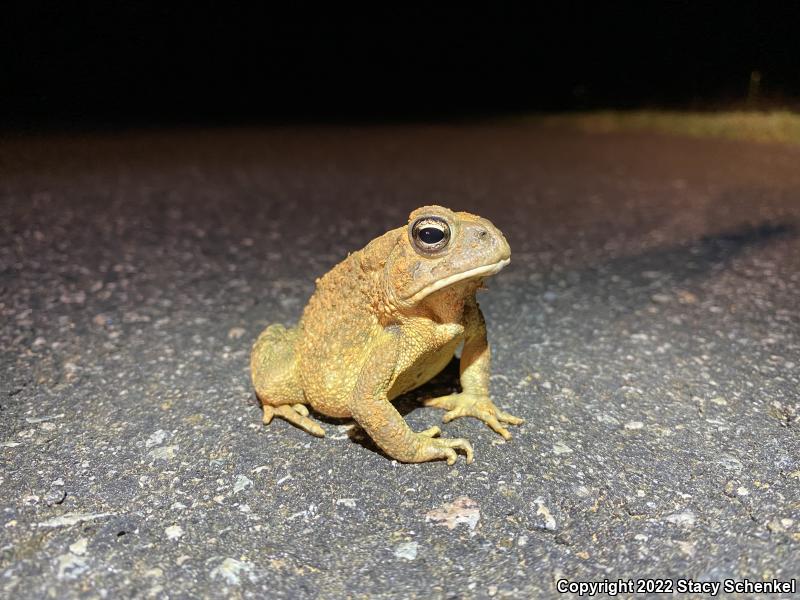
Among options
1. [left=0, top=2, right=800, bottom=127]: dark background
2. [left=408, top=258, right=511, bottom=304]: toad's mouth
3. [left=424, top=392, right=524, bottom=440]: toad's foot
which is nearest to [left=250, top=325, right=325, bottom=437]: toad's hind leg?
[left=424, top=392, right=524, bottom=440]: toad's foot

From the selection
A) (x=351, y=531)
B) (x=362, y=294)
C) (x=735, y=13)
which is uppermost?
(x=735, y=13)

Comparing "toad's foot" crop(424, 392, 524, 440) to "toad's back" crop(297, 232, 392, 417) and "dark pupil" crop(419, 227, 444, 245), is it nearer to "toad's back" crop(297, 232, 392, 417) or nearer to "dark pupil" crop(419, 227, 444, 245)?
"toad's back" crop(297, 232, 392, 417)

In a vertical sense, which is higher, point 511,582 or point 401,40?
point 401,40

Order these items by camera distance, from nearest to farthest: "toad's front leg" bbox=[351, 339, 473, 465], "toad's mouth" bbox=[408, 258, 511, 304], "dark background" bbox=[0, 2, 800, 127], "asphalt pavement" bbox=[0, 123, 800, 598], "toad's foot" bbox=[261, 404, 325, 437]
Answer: "asphalt pavement" bbox=[0, 123, 800, 598]
"toad's mouth" bbox=[408, 258, 511, 304]
"toad's front leg" bbox=[351, 339, 473, 465]
"toad's foot" bbox=[261, 404, 325, 437]
"dark background" bbox=[0, 2, 800, 127]

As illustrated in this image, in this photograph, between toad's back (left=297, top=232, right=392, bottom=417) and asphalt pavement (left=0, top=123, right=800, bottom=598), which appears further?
toad's back (left=297, top=232, right=392, bottom=417)

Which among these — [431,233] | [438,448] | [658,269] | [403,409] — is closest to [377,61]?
[658,269]

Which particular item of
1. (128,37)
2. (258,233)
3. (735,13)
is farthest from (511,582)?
(128,37)

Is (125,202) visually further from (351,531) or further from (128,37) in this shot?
(128,37)

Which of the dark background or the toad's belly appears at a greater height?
the dark background

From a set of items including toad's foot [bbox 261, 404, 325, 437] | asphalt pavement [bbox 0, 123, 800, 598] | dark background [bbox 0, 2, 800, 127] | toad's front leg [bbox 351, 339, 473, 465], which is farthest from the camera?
dark background [bbox 0, 2, 800, 127]
